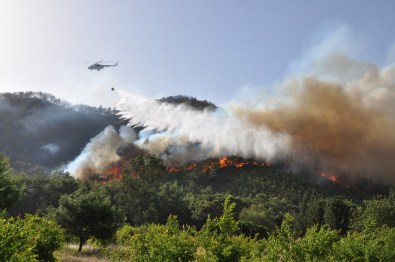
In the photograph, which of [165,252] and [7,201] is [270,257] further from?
[7,201]

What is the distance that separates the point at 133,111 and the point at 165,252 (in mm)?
145009

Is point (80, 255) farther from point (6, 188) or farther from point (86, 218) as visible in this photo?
point (6, 188)

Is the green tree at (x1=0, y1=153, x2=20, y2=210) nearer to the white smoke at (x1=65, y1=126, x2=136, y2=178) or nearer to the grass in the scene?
the grass

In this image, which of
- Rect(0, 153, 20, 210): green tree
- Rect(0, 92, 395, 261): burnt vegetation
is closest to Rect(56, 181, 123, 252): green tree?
Rect(0, 92, 395, 261): burnt vegetation

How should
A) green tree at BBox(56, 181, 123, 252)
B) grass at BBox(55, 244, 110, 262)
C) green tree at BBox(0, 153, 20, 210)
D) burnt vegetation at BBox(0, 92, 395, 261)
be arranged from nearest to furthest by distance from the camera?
burnt vegetation at BBox(0, 92, 395, 261), green tree at BBox(0, 153, 20, 210), grass at BBox(55, 244, 110, 262), green tree at BBox(56, 181, 123, 252)

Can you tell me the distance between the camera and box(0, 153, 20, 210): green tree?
156 ft

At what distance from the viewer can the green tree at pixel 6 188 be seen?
47.6m

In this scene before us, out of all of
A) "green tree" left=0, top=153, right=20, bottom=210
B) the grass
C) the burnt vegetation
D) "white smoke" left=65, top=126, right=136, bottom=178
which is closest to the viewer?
the burnt vegetation

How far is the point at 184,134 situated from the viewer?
19912 cm

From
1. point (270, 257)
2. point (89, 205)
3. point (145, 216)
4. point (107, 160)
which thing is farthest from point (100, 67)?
point (107, 160)

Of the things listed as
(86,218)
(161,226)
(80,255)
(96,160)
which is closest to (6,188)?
(86,218)

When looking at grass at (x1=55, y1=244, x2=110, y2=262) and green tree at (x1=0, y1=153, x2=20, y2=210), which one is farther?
grass at (x1=55, y1=244, x2=110, y2=262)

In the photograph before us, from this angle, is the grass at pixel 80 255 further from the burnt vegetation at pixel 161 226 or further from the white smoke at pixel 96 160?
the white smoke at pixel 96 160

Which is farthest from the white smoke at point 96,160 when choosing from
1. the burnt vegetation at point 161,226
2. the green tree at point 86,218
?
the green tree at point 86,218
